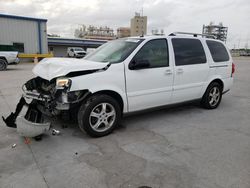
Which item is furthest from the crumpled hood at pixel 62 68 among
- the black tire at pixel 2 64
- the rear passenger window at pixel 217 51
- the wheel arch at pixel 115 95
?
the black tire at pixel 2 64

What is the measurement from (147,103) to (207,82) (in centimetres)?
191

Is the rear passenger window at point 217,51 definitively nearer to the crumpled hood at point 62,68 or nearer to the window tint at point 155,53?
the window tint at point 155,53

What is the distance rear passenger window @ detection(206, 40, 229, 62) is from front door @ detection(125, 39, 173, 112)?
1.52 m

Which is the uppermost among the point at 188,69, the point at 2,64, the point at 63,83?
the point at 2,64

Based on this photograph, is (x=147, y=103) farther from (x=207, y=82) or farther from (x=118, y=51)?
(x=207, y=82)

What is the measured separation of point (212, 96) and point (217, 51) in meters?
1.17

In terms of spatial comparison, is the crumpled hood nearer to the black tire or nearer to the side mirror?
the side mirror

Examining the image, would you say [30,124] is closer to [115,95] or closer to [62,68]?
[62,68]

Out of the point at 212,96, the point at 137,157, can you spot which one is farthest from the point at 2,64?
the point at 137,157

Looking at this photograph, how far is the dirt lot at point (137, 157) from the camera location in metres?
2.47

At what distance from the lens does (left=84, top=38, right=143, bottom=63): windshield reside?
3854 millimetres

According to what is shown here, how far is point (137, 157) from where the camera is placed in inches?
118

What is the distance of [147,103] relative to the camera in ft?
13.4

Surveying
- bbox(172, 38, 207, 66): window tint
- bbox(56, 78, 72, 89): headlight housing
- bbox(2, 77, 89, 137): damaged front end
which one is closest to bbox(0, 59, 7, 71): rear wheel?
bbox(2, 77, 89, 137): damaged front end
